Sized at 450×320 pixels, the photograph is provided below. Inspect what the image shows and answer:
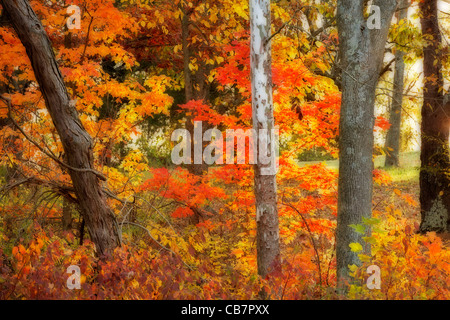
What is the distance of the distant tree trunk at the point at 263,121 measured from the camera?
5812 mm

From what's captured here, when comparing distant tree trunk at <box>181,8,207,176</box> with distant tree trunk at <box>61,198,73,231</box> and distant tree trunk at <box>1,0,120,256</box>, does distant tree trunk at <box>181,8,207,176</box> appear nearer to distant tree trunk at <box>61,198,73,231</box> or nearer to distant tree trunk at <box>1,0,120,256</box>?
distant tree trunk at <box>61,198,73,231</box>

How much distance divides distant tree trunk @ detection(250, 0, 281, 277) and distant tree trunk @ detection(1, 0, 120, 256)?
2203 mm

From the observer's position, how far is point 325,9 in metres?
6.84

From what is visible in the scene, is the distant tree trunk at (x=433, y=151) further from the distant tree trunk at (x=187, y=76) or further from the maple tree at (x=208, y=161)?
the distant tree trunk at (x=187, y=76)

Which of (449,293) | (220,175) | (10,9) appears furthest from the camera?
(220,175)

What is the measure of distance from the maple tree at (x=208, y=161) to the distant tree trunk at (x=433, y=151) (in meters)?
0.09

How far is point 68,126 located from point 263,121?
2730mm

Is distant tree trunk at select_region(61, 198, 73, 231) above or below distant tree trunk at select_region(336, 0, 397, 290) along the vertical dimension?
below

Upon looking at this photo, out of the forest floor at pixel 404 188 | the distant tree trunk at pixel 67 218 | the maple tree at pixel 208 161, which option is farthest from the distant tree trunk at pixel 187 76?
the forest floor at pixel 404 188

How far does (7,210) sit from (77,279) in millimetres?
6551

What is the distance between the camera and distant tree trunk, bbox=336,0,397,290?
18.0ft

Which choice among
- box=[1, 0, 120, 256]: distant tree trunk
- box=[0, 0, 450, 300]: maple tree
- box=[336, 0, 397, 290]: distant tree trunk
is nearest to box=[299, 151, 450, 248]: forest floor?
box=[0, 0, 450, 300]: maple tree
